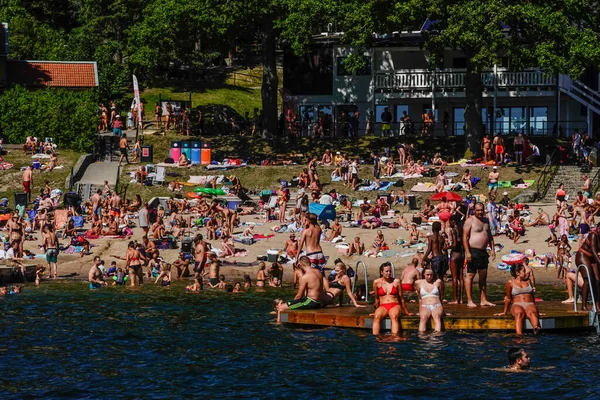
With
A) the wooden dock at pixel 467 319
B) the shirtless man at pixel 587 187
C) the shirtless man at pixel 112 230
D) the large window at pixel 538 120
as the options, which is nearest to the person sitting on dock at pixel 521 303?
the wooden dock at pixel 467 319

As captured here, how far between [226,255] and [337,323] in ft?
43.2

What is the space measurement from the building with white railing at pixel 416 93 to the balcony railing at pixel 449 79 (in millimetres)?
46

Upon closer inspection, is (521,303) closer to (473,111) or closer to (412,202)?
(412,202)

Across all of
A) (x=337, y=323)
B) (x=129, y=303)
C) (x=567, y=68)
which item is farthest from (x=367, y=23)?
(x=337, y=323)

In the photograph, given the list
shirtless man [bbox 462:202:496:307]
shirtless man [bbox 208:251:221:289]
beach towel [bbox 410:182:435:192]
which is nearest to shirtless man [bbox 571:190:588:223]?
beach towel [bbox 410:182:435:192]

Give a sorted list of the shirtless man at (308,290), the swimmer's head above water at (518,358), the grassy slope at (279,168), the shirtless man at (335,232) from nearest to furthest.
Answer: the swimmer's head above water at (518,358) → the shirtless man at (308,290) → the shirtless man at (335,232) → the grassy slope at (279,168)

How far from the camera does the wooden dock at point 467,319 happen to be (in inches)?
1141

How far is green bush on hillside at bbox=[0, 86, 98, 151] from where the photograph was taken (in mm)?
59438

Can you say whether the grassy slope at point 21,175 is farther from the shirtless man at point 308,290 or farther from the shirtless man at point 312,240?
the shirtless man at point 308,290

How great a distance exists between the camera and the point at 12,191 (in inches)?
2056

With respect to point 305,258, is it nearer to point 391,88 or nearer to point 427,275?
point 427,275

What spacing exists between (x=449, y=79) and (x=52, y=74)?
22001 mm

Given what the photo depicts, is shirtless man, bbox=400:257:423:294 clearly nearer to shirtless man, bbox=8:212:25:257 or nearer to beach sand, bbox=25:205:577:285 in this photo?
beach sand, bbox=25:205:577:285

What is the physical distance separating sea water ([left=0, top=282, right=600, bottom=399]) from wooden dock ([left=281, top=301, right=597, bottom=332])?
201 mm
